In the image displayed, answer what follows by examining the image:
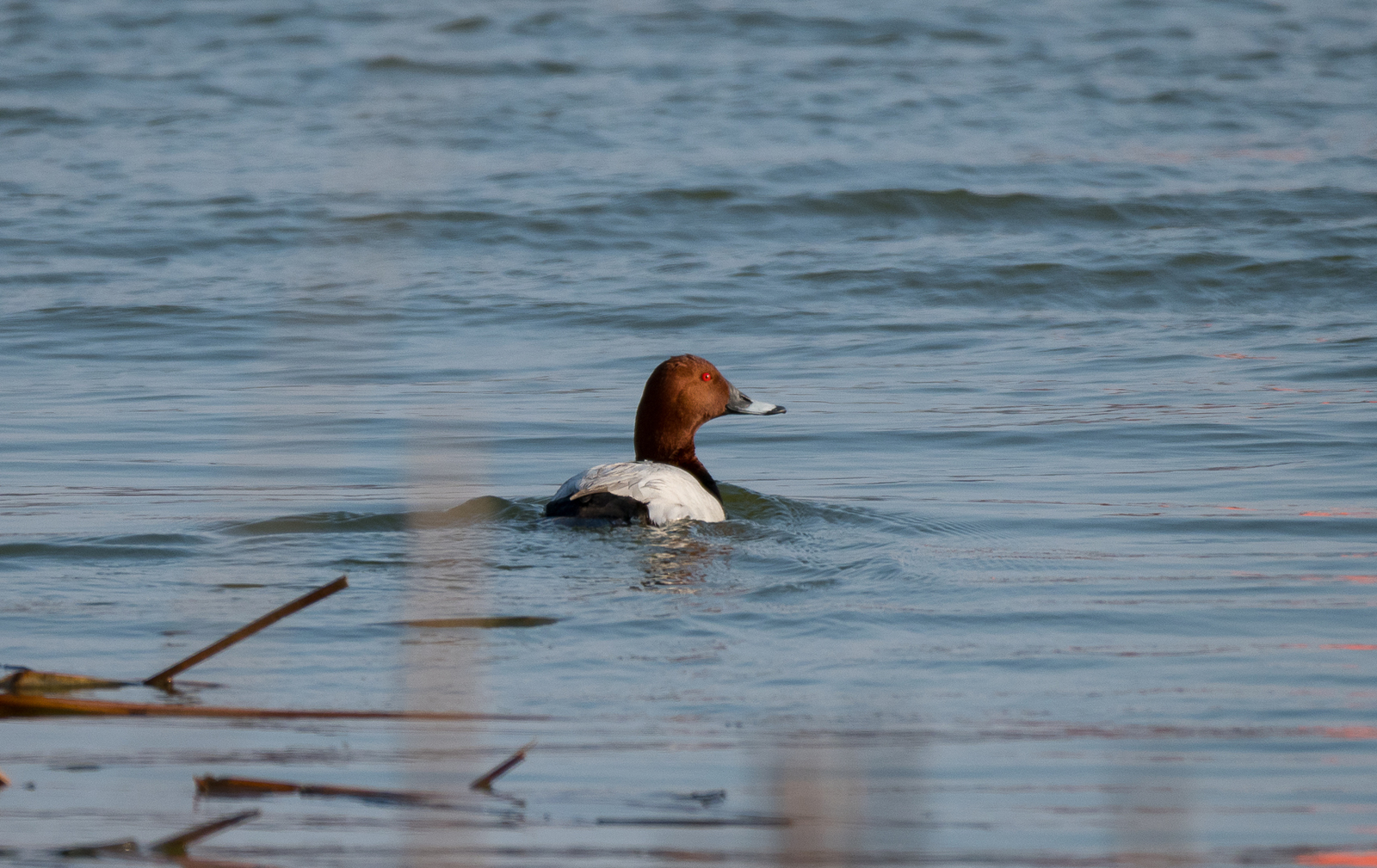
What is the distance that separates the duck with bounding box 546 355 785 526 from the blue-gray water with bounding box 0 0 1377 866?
136 millimetres

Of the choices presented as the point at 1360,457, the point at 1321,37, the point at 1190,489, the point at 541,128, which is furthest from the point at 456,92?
the point at 1321,37

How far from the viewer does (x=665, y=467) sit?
7.07 metres

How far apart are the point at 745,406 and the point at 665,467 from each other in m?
0.81

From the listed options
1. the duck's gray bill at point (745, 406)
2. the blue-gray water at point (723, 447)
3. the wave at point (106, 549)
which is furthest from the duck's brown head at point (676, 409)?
the wave at point (106, 549)

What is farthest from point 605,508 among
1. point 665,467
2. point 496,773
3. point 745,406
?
point 496,773

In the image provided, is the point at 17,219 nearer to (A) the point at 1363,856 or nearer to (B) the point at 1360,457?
(B) the point at 1360,457

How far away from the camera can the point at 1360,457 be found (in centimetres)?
761

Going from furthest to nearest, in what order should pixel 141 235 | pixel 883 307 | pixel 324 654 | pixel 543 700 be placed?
pixel 141 235
pixel 883 307
pixel 324 654
pixel 543 700

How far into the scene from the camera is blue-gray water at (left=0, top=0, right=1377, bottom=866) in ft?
10.6

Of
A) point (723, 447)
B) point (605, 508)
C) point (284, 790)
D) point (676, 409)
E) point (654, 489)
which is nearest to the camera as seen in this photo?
point (284, 790)

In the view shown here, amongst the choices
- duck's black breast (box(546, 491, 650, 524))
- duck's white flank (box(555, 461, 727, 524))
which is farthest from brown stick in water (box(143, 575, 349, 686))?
duck's white flank (box(555, 461, 727, 524))

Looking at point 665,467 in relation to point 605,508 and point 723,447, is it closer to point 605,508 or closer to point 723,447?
point 605,508

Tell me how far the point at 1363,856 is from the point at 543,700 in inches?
72.9

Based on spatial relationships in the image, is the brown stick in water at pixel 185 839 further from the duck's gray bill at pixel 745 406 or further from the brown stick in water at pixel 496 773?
the duck's gray bill at pixel 745 406
